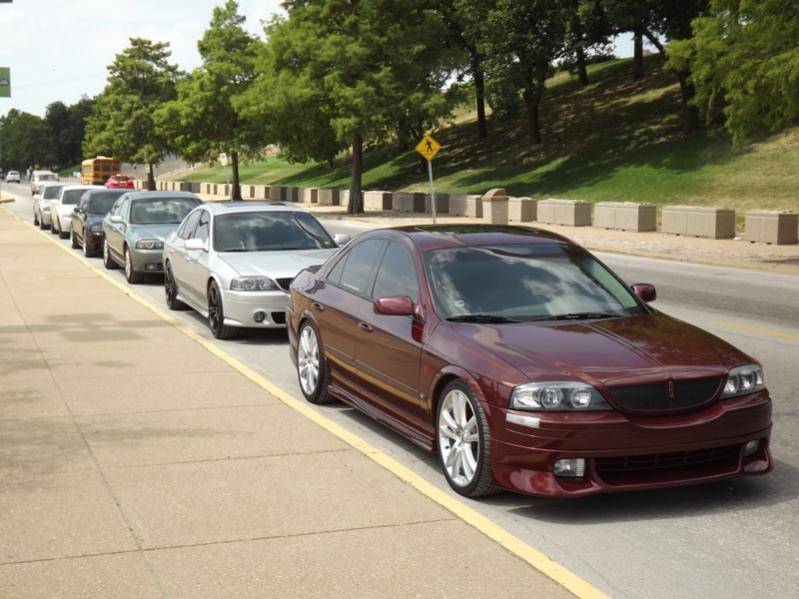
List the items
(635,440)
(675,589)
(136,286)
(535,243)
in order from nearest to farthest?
1. (675,589)
2. (635,440)
3. (535,243)
4. (136,286)

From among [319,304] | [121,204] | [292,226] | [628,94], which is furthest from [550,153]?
[319,304]

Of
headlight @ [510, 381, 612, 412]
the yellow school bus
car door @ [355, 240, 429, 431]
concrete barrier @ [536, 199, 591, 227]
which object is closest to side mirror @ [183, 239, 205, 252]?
car door @ [355, 240, 429, 431]

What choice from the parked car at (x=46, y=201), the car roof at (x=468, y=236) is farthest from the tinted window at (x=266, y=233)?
the parked car at (x=46, y=201)

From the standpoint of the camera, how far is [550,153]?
57.6 m

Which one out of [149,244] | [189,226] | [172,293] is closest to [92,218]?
Answer: [149,244]

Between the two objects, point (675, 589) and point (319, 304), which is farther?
point (319, 304)

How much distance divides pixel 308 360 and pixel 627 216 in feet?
86.2

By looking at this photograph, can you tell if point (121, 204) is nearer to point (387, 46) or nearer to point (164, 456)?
point (164, 456)

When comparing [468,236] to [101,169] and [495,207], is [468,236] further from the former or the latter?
[101,169]

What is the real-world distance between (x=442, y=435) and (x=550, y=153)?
52.3 metres

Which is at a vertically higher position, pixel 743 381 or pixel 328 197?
pixel 328 197

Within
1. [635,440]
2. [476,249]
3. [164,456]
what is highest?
[476,249]

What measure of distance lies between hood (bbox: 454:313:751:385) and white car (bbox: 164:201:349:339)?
5.50 meters

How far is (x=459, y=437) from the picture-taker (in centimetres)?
630
